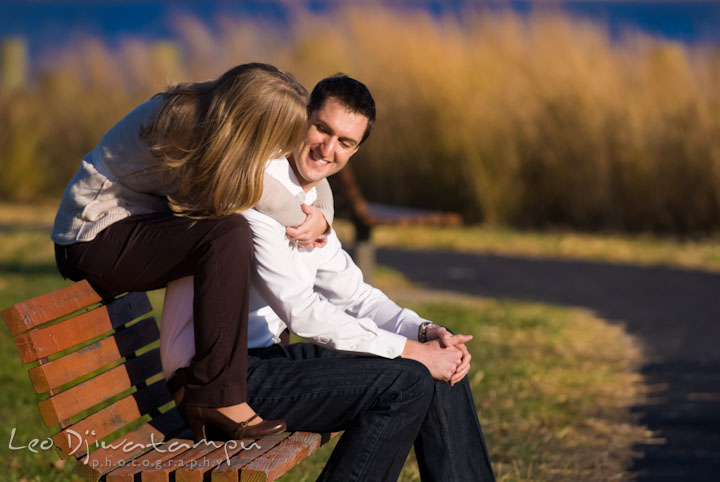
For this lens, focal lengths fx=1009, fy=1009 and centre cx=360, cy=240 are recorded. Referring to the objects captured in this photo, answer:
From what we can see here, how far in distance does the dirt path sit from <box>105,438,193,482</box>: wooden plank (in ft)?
6.46

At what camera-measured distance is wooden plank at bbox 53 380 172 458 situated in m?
2.57

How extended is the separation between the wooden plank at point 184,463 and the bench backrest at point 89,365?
5.7 inches

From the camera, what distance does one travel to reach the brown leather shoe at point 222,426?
8.61 ft

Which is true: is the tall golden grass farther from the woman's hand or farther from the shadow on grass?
the woman's hand

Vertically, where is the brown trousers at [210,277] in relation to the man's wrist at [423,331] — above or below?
below

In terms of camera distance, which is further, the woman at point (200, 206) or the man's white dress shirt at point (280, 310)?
the man's white dress shirt at point (280, 310)

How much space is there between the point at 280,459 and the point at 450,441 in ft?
2.00

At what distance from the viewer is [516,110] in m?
11.4

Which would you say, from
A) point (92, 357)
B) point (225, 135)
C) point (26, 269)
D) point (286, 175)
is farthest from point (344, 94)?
point (26, 269)

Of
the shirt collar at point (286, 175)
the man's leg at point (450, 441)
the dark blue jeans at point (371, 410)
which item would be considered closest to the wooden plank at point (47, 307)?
the dark blue jeans at point (371, 410)

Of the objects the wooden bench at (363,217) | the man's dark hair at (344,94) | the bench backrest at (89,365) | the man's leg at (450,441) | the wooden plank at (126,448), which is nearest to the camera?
the wooden plank at (126,448)

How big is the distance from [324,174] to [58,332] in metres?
0.93

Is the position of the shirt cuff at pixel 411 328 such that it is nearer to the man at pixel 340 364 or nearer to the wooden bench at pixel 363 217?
the man at pixel 340 364

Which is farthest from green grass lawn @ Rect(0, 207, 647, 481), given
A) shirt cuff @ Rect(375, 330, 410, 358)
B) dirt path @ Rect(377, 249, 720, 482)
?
shirt cuff @ Rect(375, 330, 410, 358)
